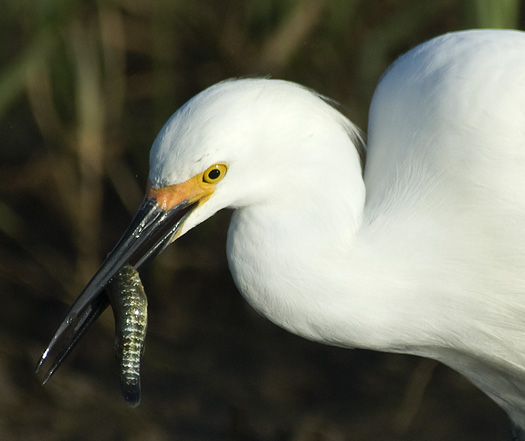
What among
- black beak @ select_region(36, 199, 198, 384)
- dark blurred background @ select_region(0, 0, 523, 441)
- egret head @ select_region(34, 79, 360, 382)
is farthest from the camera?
dark blurred background @ select_region(0, 0, 523, 441)

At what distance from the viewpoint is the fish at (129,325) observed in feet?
6.52

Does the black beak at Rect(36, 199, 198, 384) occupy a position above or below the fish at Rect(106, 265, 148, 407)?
above

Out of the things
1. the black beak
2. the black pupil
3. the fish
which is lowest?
the fish

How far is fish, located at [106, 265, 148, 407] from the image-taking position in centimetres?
199

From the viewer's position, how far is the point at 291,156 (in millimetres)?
2033

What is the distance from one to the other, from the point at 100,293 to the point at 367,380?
1883 mm

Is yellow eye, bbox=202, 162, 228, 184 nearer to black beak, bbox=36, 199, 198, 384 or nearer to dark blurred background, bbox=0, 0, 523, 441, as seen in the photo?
black beak, bbox=36, 199, 198, 384

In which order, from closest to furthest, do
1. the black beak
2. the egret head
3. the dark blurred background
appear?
1. the egret head
2. the black beak
3. the dark blurred background

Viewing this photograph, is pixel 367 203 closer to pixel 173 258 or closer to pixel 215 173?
pixel 215 173

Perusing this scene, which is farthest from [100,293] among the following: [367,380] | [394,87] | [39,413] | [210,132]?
[367,380]

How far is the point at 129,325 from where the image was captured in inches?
80.7

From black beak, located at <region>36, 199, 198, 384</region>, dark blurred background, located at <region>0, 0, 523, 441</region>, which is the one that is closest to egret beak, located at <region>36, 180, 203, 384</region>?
black beak, located at <region>36, 199, 198, 384</region>

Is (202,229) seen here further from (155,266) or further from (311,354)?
(311,354)

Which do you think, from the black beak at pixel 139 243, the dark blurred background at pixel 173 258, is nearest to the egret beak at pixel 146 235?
the black beak at pixel 139 243
